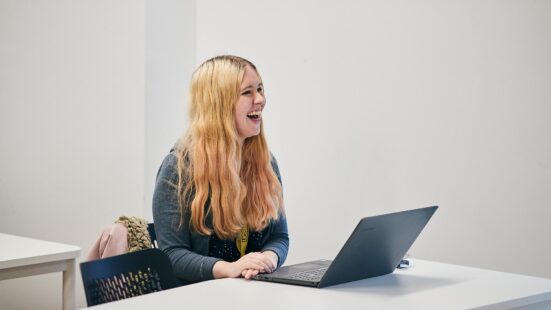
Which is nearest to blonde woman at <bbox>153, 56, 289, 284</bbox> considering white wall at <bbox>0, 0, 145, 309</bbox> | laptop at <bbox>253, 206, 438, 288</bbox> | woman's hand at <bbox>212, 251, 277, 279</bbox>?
woman's hand at <bbox>212, 251, 277, 279</bbox>

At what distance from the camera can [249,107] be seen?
2.21 metres

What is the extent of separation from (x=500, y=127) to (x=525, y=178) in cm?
21

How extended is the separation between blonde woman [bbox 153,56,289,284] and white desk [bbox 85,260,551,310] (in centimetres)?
36

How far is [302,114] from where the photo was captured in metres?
3.39

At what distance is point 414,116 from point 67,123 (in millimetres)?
1668

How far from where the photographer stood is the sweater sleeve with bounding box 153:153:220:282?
6.64 ft

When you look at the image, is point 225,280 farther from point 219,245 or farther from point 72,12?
point 72,12

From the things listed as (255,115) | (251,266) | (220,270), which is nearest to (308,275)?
(251,266)

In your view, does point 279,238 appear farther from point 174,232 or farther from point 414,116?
point 414,116

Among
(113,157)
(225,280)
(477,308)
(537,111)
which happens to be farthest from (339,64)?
(477,308)

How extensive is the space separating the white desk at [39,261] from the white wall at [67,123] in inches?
31.2

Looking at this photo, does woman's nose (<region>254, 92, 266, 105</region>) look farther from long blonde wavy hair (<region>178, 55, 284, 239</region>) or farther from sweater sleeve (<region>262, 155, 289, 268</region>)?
sweater sleeve (<region>262, 155, 289, 268</region>)

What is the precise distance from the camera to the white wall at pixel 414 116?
8.53 feet

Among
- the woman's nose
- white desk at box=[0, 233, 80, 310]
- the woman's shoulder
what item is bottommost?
white desk at box=[0, 233, 80, 310]
